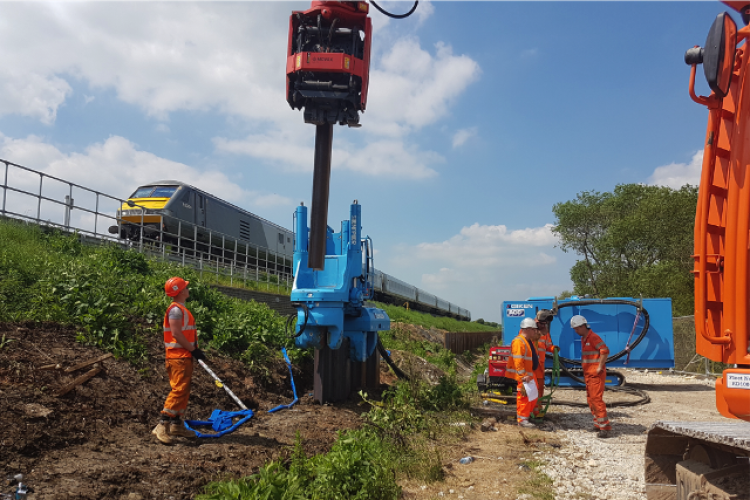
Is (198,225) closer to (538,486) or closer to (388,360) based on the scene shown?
(388,360)

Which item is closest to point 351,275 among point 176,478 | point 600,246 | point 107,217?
point 176,478

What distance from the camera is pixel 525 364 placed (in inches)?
331

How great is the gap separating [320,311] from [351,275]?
38.4 inches

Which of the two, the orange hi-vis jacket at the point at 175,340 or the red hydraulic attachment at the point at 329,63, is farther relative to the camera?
the red hydraulic attachment at the point at 329,63

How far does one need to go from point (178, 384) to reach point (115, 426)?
0.80 meters

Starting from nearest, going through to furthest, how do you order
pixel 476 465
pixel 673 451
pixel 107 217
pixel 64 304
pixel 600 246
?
pixel 673 451
pixel 476 465
pixel 64 304
pixel 107 217
pixel 600 246

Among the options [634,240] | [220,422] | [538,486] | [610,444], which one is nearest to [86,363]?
[220,422]

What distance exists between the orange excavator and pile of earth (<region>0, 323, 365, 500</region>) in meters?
3.61

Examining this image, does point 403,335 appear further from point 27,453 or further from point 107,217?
point 27,453

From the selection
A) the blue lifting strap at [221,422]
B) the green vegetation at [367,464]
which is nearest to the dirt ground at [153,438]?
the blue lifting strap at [221,422]

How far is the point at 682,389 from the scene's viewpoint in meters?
14.8

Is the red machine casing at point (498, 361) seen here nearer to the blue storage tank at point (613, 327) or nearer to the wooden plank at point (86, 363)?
the blue storage tank at point (613, 327)

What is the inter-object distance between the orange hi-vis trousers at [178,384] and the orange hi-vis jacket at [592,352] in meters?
5.87

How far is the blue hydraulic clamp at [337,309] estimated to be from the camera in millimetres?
8250
